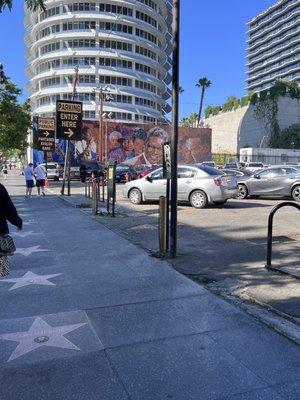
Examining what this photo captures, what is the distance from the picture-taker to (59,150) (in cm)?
5631

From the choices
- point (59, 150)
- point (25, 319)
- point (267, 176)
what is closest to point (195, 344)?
point (25, 319)

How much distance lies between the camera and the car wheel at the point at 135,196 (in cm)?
1831

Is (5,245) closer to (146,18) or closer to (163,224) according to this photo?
(163,224)

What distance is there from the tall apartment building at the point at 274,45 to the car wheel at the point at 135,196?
131m

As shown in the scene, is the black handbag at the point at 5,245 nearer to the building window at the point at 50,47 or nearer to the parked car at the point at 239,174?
the parked car at the point at 239,174

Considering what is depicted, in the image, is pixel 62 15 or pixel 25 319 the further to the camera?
pixel 62 15

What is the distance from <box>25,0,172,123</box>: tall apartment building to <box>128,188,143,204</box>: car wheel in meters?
61.9

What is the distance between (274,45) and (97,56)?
9006cm

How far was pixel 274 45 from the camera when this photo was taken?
15312cm

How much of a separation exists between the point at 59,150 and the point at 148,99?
34.3 meters

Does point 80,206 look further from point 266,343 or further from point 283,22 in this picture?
point 283,22

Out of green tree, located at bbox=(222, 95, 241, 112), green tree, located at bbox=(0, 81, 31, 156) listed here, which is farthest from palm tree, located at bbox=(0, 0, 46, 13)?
green tree, located at bbox=(222, 95, 241, 112)

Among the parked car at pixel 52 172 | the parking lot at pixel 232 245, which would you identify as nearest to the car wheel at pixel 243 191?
the parking lot at pixel 232 245

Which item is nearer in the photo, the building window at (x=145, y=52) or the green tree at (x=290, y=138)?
the building window at (x=145, y=52)
